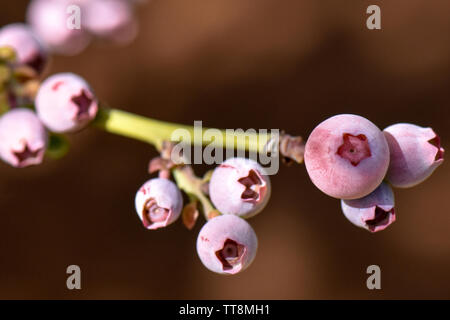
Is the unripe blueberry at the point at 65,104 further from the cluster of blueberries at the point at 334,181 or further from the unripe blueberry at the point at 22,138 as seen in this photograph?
the cluster of blueberries at the point at 334,181

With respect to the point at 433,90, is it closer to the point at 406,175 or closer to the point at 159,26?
the point at 159,26

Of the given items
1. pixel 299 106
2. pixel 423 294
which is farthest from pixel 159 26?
pixel 423 294

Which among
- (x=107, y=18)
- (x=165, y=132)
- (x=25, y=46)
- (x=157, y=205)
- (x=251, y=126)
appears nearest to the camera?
(x=157, y=205)

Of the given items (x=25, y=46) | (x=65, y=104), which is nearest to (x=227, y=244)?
(x=65, y=104)

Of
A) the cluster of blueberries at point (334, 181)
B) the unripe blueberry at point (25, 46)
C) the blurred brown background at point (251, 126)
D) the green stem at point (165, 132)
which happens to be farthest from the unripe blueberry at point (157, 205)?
the blurred brown background at point (251, 126)

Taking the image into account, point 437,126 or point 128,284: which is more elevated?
point 437,126

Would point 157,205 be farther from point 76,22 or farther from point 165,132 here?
point 76,22

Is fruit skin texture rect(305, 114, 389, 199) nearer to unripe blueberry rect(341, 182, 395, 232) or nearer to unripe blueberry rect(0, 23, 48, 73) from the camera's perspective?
unripe blueberry rect(341, 182, 395, 232)
